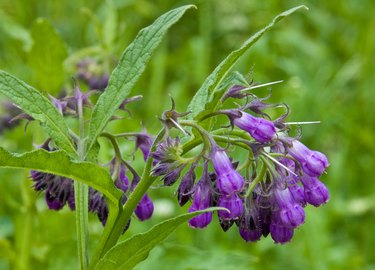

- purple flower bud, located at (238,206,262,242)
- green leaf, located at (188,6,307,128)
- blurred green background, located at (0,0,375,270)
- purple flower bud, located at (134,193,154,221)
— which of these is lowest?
blurred green background, located at (0,0,375,270)

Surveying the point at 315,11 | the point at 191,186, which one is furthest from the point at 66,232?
the point at 315,11

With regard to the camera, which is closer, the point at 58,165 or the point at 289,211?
the point at 58,165

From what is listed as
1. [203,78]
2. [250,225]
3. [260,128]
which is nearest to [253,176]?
[250,225]

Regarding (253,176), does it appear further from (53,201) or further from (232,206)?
(53,201)

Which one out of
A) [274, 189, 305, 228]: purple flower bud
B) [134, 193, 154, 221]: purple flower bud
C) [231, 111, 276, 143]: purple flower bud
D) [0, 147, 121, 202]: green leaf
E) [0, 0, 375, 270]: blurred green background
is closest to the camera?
[0, 147, 121, 202]: green leaf

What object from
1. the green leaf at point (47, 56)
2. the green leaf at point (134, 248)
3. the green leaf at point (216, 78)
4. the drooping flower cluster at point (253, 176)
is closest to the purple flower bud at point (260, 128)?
the drooping flower cluster at point (253, 176)

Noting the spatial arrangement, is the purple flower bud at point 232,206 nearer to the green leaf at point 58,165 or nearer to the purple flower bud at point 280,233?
the purple flower bud at point 280,233

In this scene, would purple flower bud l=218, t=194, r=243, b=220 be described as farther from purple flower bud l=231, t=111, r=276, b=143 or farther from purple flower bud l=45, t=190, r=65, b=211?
purple flower bud l=45, t=190, r=65, b=211

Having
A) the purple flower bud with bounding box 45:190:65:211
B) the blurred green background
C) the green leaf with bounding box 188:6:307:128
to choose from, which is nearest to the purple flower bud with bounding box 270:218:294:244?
the green leaf with bounding box 188:6:307:128
